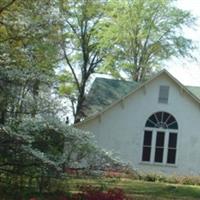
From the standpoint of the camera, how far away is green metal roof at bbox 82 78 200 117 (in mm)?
35281

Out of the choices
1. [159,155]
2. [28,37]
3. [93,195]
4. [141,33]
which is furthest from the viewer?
[141,33]

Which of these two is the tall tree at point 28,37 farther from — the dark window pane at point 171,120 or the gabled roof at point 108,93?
the dark window pane at point 171,120

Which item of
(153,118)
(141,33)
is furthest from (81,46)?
(153,118)

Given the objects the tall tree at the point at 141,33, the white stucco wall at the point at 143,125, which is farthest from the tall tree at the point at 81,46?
the white stucco wall at the point at 143,125

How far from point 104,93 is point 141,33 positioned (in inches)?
461

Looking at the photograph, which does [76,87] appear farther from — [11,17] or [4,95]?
[4,95]

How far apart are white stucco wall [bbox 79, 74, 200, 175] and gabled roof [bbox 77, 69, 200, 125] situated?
0.29 m

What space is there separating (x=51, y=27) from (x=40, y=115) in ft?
37.7

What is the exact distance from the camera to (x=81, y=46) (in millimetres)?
48500

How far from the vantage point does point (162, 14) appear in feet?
156

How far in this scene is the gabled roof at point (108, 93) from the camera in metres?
33.4

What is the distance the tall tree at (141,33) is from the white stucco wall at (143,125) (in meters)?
13.2

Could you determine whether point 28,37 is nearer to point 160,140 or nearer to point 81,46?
point 160,140

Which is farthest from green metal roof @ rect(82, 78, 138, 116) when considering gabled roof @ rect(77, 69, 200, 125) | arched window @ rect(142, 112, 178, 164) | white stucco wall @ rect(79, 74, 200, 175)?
arched window @ rect(142, 112, 178, 164)
